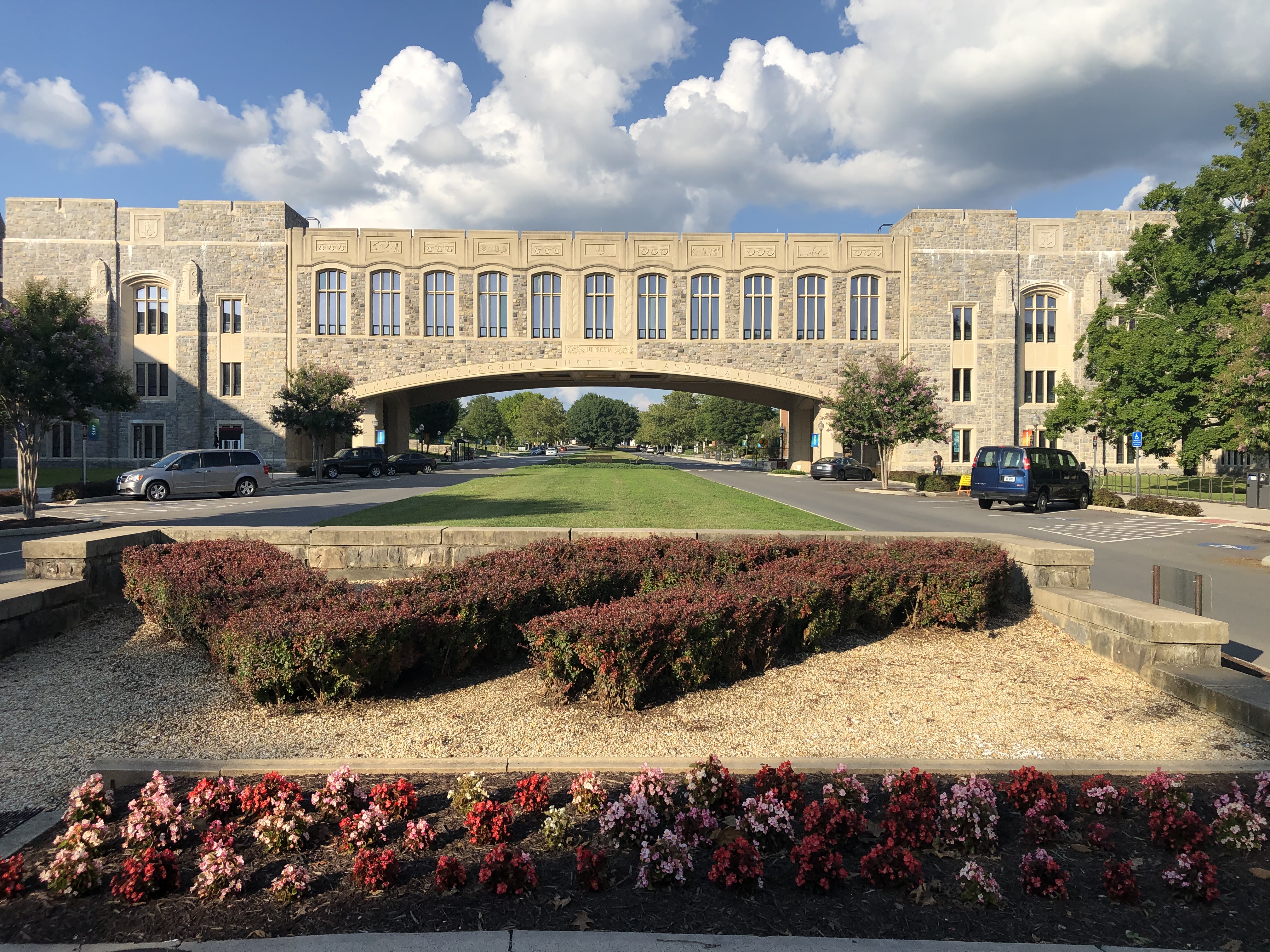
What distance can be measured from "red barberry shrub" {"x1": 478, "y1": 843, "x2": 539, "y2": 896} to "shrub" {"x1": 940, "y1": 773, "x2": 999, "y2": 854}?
6.33 ft

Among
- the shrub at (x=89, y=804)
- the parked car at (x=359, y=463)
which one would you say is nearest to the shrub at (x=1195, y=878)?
the shrub at (x=89, y=804)

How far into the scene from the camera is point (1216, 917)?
3102mm

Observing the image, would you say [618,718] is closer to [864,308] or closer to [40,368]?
[40,368]

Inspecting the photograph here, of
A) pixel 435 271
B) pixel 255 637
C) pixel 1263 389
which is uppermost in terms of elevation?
pixel 435 271

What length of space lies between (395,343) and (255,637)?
45.7 meters

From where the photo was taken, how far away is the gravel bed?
4801 mm

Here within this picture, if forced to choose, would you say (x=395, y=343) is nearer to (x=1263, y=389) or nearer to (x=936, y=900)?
(x=1263, y=389)

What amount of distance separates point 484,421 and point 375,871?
12833 centimetres

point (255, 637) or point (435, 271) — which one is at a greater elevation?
point (435, 271)

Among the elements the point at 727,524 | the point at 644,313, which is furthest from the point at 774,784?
the point at 644,313

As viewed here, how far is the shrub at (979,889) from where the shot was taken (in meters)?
3.12

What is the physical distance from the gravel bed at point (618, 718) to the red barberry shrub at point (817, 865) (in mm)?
1434

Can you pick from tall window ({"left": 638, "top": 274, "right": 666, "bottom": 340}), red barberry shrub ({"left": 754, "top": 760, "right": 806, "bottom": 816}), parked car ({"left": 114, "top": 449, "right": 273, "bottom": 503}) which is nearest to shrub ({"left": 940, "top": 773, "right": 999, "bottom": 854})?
red barberry shrub ({"left": 754, "top": 760, "right": 806, "bottom": 816})

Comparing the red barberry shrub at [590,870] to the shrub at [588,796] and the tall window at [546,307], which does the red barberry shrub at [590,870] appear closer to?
the shrub at [588,796]
